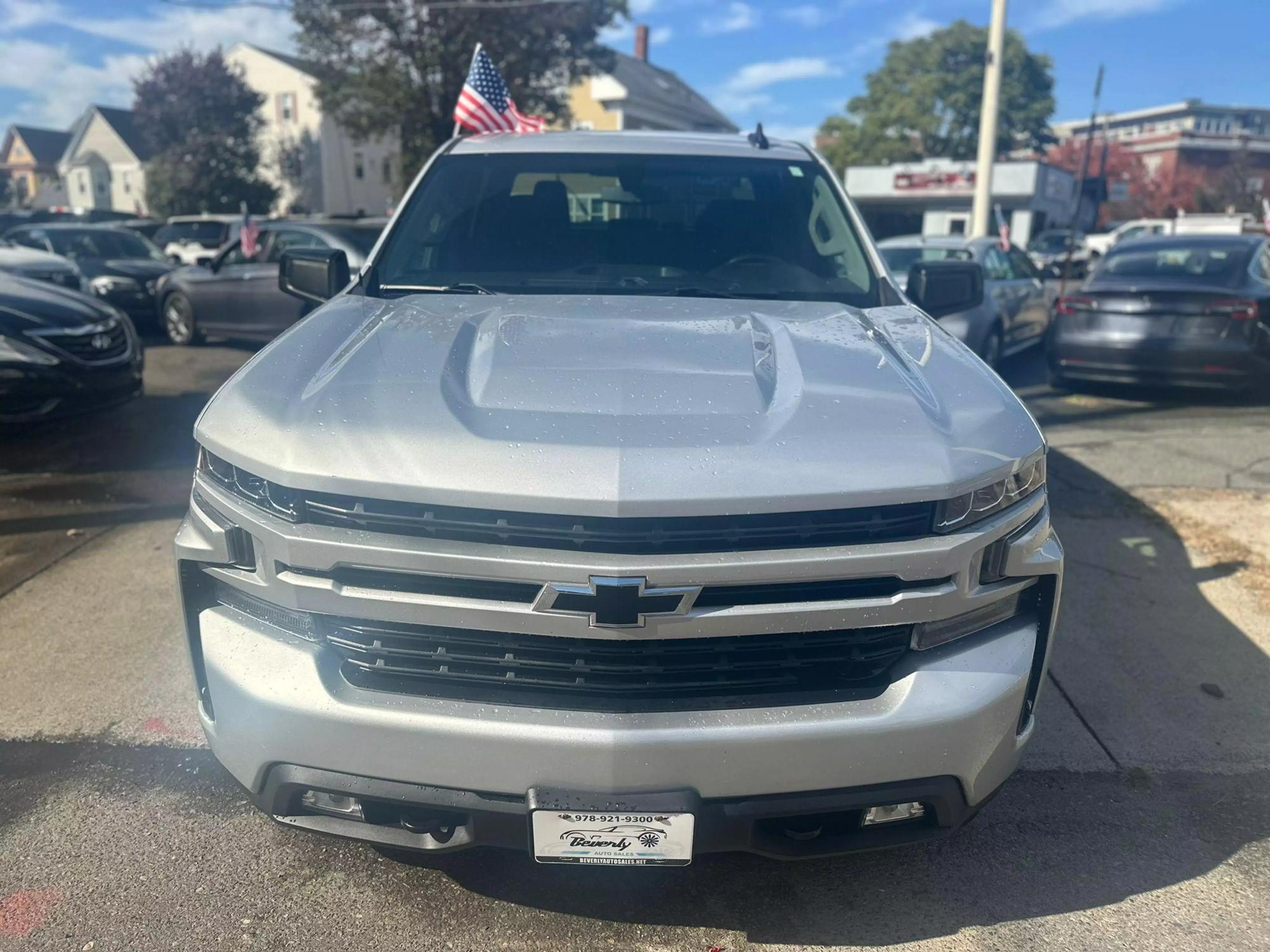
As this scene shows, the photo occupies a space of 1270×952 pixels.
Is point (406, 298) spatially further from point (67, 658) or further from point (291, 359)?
point (67, 658)

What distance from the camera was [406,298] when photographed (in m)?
3.01

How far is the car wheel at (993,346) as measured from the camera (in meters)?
9.34

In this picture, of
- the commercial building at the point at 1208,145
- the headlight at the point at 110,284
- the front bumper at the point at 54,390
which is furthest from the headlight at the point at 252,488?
the commercial building at the point at 1208,145

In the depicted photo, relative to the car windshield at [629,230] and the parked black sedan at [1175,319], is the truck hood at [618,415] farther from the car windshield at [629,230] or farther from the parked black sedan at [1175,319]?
the parked black sedan at [1175,319]

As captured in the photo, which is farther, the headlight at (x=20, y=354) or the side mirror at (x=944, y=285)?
the headlight at (x=20, y=354)

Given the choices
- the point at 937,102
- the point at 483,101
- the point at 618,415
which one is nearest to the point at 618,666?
the point at 618,415

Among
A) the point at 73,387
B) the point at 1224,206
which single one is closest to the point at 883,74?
the point at 1224,206

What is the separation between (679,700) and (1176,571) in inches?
150

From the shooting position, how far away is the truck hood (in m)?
1.91

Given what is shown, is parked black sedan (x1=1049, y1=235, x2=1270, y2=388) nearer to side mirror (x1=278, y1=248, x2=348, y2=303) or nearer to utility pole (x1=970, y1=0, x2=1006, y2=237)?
side mirror (x1=278, y1=248, x2=348, y2=303)

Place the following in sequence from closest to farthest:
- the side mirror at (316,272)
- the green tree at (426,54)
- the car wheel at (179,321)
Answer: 1. the side mirror at (316,272)
2. the car wheel at (179,321)
3. the green tree at (426,54)

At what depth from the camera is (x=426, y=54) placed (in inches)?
977

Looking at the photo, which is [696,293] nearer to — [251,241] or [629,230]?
[629,230]

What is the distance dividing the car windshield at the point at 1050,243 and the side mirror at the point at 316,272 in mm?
28776
